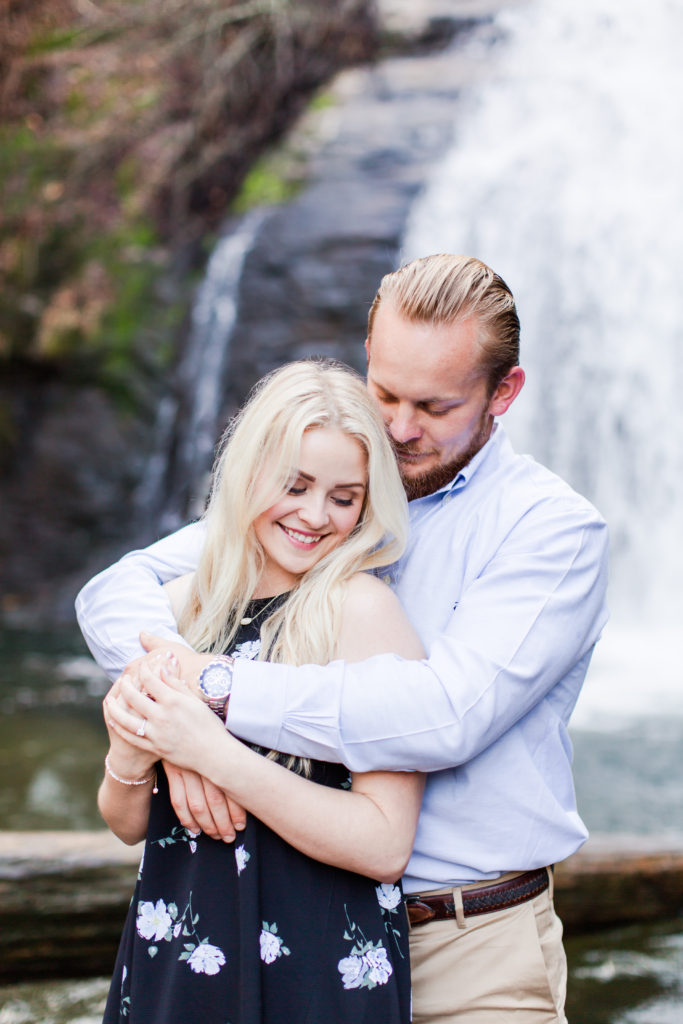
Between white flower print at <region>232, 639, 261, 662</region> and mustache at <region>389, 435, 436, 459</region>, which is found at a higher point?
mustache at <region>389, 435, 436, 459</region>

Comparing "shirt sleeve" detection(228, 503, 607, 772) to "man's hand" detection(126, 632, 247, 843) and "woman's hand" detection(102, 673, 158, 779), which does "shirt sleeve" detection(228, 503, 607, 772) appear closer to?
"man's hand" detection(126, 632, 247, 843)

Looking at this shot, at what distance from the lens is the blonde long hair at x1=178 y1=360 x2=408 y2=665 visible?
1731 millimetres

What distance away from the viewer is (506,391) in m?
2.09

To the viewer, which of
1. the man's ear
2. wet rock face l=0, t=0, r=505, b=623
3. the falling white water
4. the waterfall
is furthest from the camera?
the waterfall

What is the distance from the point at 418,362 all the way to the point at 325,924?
39.6 inches

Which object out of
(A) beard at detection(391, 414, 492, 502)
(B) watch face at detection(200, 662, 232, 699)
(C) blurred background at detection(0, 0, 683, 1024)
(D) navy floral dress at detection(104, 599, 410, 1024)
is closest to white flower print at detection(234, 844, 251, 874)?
(D) navy floral dress at detection(104, 599, 410, 1024)

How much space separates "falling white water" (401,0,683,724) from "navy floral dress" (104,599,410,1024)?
6.60m

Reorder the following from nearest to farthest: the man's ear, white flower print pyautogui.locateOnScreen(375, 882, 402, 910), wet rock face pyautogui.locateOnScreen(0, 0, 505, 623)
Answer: white flower print pyautogui.locateOnScreen(375, 882, 402, 910) → the man's ear → wet rock face pyautogui.locateOnScreen(0, 0, 505, 623)

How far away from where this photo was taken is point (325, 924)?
161 centimetres

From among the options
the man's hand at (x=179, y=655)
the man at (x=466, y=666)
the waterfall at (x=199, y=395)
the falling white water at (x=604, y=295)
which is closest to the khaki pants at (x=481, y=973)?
the man at (x=466, y=666)

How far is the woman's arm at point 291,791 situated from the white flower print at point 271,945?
0.14 meters

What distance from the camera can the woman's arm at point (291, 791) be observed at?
1.57 m

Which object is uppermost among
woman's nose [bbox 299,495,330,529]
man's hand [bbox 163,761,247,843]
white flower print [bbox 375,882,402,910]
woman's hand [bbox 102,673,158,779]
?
woman's nose [bbox 299,495,330,529]

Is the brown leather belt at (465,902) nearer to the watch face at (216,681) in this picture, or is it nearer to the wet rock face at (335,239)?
the watch face at (216,681)
